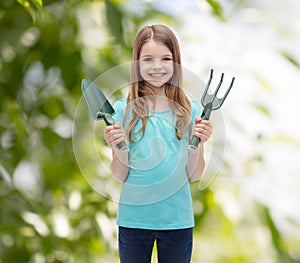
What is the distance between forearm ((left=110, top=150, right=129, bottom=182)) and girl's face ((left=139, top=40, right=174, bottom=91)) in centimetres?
4

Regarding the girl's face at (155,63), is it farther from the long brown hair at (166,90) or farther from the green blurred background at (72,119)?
the green blurred background at (72,119)

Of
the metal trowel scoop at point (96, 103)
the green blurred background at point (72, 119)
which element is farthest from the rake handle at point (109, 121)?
the green blurred background at point (72, 119)

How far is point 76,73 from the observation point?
638 millimetres

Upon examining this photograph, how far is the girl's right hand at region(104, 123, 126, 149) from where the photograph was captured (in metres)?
0.26

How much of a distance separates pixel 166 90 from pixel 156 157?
1.3 inches

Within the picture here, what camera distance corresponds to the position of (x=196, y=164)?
279mm

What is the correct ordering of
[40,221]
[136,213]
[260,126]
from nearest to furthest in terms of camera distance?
[136,213] → [40,221] → [260,126]

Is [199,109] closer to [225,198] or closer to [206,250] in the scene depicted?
[225,198]

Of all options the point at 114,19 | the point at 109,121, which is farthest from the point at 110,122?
the point at 114,19

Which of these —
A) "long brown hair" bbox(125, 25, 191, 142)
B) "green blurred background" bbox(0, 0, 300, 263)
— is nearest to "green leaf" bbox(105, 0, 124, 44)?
"green blurred background" bbox(0, 0, 300, 263)

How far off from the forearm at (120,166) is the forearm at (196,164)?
0.03 meters

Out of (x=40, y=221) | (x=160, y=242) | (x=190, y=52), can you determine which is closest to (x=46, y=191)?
(x=40, y=221)

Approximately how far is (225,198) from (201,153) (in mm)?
347

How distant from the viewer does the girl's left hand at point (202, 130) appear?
27 centimetres
